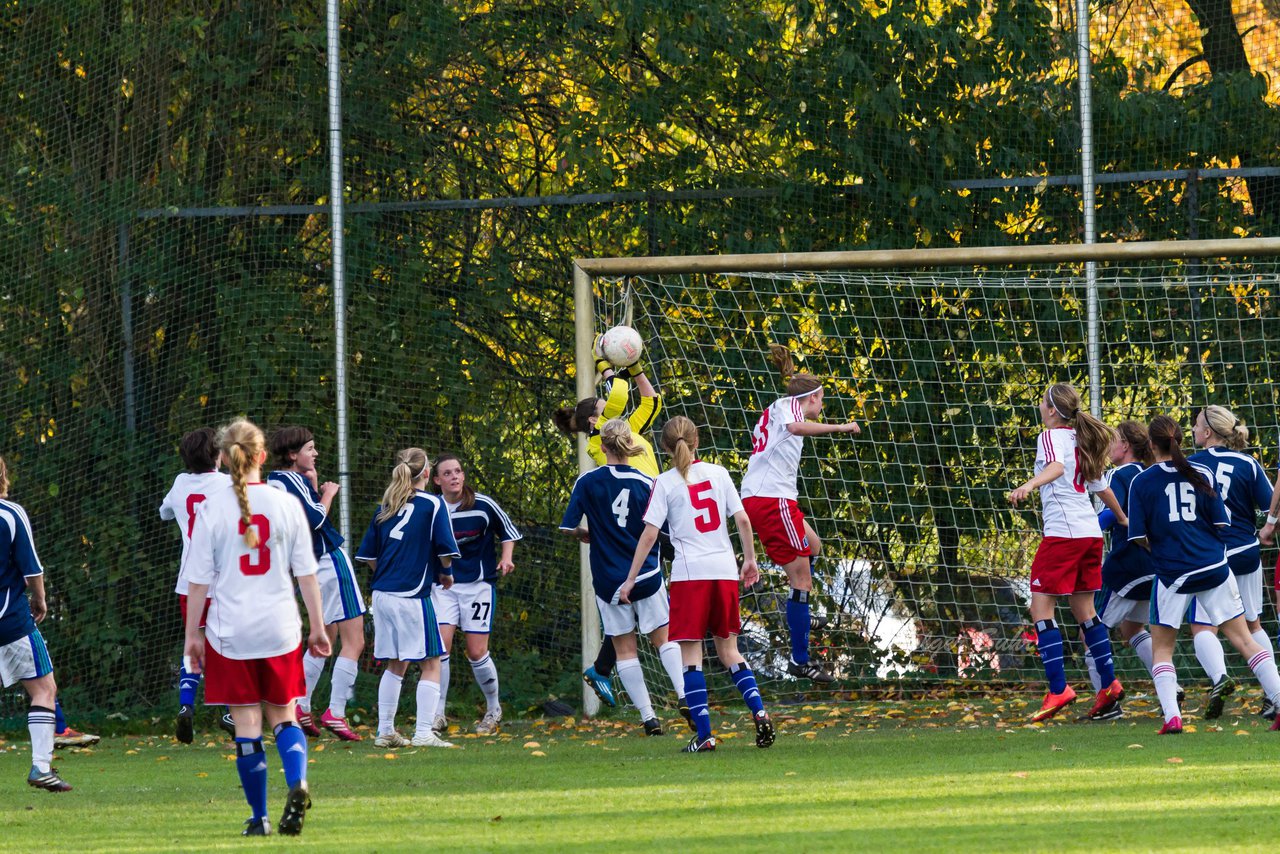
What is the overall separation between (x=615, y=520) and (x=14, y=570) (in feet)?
10.5

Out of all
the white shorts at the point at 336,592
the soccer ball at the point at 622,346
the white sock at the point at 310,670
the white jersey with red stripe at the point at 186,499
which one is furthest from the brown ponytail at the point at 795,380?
the white jersey with red stripe at the point at 186,499

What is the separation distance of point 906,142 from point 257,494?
7.13 m

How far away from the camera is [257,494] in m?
5.88

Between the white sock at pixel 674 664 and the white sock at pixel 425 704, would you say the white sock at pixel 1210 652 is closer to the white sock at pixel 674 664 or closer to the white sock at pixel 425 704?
the white sock at pixel 674 664

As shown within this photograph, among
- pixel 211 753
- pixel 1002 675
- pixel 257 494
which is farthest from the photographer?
pixel 1002 675

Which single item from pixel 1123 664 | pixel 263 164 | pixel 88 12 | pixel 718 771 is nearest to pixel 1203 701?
pixel 1123 664

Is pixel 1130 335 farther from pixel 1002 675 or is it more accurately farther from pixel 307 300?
pixel 307 300

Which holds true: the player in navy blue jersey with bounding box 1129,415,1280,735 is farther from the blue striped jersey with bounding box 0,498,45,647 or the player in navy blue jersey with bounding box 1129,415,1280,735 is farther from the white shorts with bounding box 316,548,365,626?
the blue striped jersey with bounding box 0,498,45,647

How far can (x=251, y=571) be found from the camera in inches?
229

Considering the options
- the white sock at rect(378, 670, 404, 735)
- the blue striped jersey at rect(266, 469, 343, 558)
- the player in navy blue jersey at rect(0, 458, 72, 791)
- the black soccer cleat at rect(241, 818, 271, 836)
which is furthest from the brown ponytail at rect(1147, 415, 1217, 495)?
the player in navy blue jersey at rect(0, 458, 72, 791)

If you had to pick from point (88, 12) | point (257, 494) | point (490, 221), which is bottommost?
point (257, 494)

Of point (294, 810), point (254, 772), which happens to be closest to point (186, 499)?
point (254, 772)

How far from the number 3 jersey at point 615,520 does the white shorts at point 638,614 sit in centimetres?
4

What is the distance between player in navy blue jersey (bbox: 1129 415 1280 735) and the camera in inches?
330
